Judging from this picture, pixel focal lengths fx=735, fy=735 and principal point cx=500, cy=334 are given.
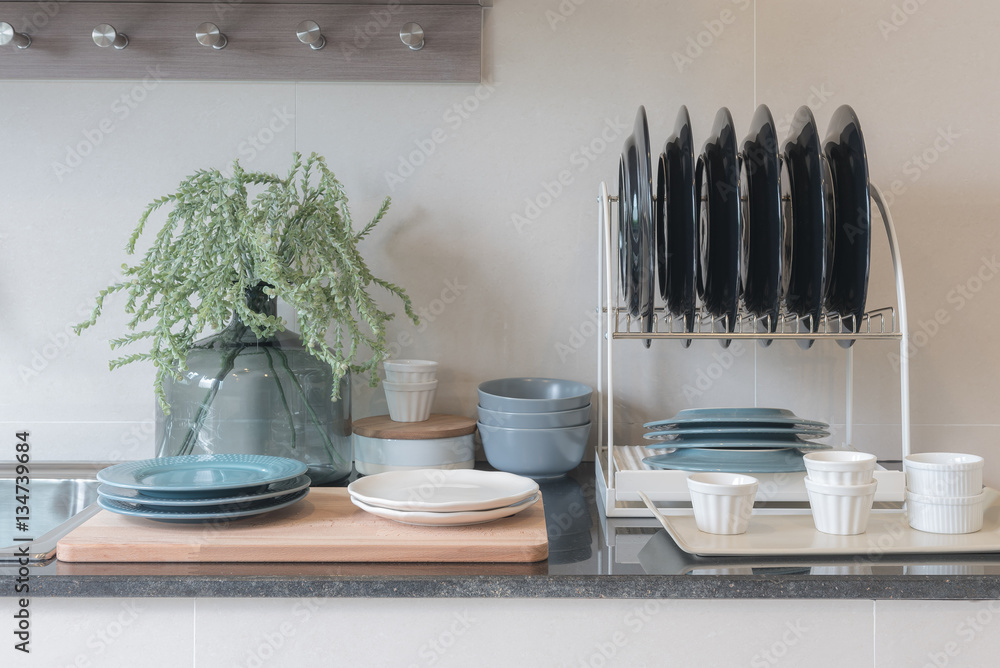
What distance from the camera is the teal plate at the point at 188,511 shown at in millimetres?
818

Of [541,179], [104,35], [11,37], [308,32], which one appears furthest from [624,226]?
[11,37]

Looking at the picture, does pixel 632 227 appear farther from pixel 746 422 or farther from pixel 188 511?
pixel 188 511

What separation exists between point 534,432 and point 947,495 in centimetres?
53

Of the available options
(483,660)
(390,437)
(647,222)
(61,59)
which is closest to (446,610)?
(483,660)


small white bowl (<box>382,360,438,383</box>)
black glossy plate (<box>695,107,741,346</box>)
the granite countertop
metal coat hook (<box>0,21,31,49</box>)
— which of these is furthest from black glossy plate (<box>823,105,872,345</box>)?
metal coat hook (<box>0,21,31,49</box>)

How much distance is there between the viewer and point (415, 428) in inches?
45.0

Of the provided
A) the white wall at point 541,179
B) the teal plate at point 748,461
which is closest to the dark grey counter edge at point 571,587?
the teal plate at point 748,461

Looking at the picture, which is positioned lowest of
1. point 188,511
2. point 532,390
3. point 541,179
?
point 188,511

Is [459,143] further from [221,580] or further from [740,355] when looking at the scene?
[221,580]

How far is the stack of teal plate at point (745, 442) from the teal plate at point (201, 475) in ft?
1.65

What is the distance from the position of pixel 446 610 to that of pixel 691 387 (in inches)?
27.9

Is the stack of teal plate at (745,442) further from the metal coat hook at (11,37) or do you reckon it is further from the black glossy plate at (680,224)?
the metal coat hook at (11,37)

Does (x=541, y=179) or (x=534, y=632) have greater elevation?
(x=541, y=179)

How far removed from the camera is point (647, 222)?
94 centimetres
